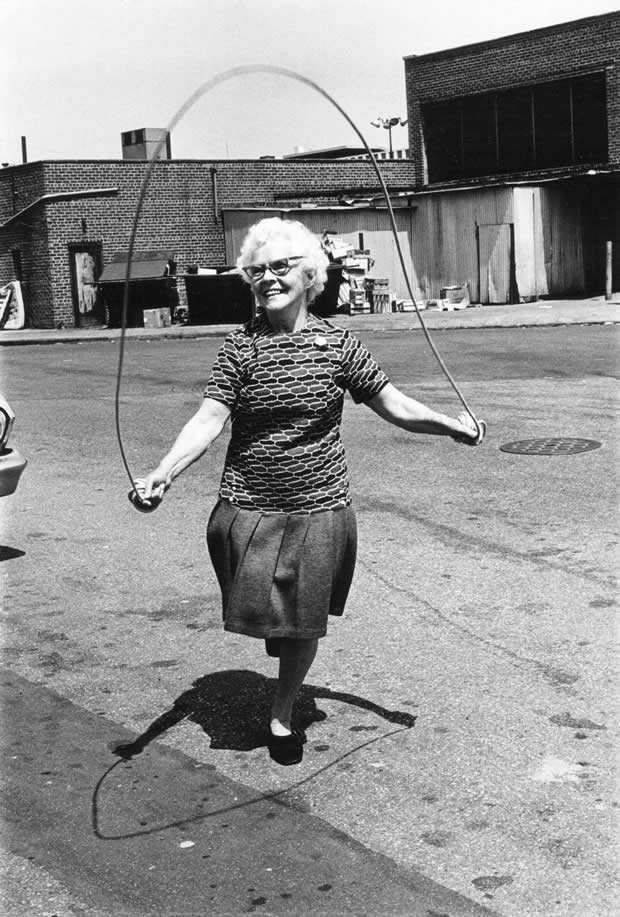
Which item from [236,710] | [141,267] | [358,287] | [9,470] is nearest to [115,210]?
[141,267]

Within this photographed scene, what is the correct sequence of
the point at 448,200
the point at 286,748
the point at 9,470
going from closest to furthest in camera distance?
the point at 286,748 → the point at 9,470 → the point at 448,200

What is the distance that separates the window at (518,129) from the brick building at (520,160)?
0.10ft

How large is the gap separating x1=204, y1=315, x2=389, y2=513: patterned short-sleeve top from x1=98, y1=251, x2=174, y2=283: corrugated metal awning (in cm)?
2848

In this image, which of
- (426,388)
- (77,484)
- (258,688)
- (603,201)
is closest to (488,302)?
(603,201)

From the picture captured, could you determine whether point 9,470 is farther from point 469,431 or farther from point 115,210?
point 115,210

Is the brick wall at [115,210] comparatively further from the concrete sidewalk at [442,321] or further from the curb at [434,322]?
the curb at [434,322]

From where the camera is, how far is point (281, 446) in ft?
14.1

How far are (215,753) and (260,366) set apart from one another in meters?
1.34

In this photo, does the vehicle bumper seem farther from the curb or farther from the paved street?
the curb

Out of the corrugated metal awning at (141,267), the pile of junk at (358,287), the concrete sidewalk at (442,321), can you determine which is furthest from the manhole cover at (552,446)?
the corrugated metal awning at (141,267)

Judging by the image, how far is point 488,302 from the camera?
3438 cm

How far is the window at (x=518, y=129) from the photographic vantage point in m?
36.7

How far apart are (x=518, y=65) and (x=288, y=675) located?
3573cm

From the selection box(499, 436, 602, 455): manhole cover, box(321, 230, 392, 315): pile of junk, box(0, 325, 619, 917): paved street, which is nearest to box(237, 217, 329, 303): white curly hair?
box(0, 325, 619, 917): paved street
